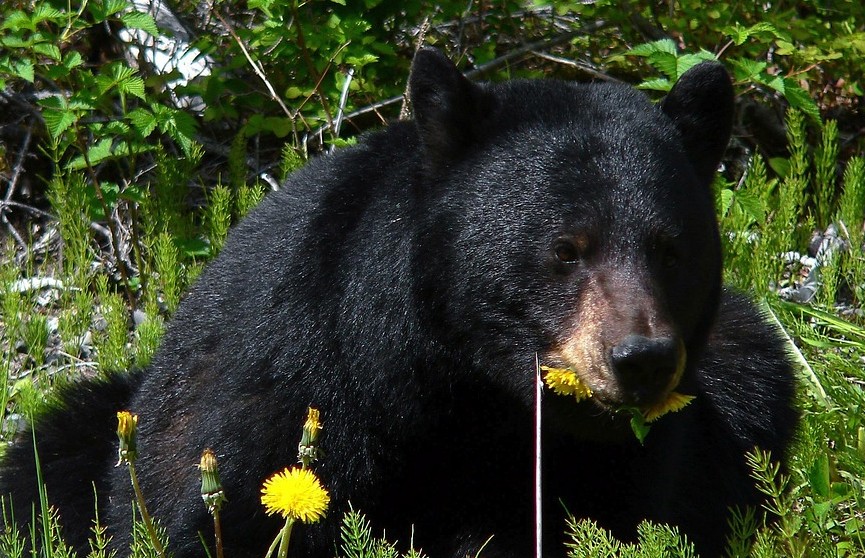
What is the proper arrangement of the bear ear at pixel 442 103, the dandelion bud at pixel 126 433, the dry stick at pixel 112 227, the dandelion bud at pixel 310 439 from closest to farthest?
1. the dandelion bud at pixel 126 433
2. the dandelion bud at pixel 310 439
3. the bear ear at pixel 442 103
4. the dry stick at pixel 112 227

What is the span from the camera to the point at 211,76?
20.2 feet

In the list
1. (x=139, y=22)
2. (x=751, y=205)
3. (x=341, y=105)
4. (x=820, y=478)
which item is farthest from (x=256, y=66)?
(x=820, y=478)

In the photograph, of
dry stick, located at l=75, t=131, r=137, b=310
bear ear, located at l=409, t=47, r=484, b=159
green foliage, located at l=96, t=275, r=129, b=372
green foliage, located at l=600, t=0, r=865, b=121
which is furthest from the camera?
green foliage, located at l=600, t=0, r=865, b=121

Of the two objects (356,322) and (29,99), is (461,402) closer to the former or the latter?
(356,322)

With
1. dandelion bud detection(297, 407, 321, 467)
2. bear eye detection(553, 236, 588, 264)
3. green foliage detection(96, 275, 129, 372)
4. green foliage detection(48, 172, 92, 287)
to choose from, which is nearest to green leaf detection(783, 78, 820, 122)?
bear eye detection(553, 236, 588, 264)

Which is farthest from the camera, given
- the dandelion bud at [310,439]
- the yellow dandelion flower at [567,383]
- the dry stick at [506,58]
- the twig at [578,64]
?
the twig at [578,64]

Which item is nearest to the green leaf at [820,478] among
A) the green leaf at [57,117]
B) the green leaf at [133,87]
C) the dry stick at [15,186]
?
the green leaf at [133,87]

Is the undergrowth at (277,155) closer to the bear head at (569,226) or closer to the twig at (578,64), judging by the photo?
the twig at (578,64)

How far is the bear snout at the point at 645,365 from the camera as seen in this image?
3.01m

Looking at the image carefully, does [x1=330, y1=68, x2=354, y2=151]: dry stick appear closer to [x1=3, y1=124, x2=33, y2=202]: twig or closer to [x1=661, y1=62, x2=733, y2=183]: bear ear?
[x1=3, y1=124, x2=33, y2=202]: twig

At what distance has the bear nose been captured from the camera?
9.87 feet

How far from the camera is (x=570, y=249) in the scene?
3336 millimetres

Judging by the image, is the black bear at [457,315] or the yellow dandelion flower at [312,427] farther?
the black bear at [457,315]

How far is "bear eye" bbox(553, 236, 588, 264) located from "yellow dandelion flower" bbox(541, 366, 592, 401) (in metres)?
0.30
